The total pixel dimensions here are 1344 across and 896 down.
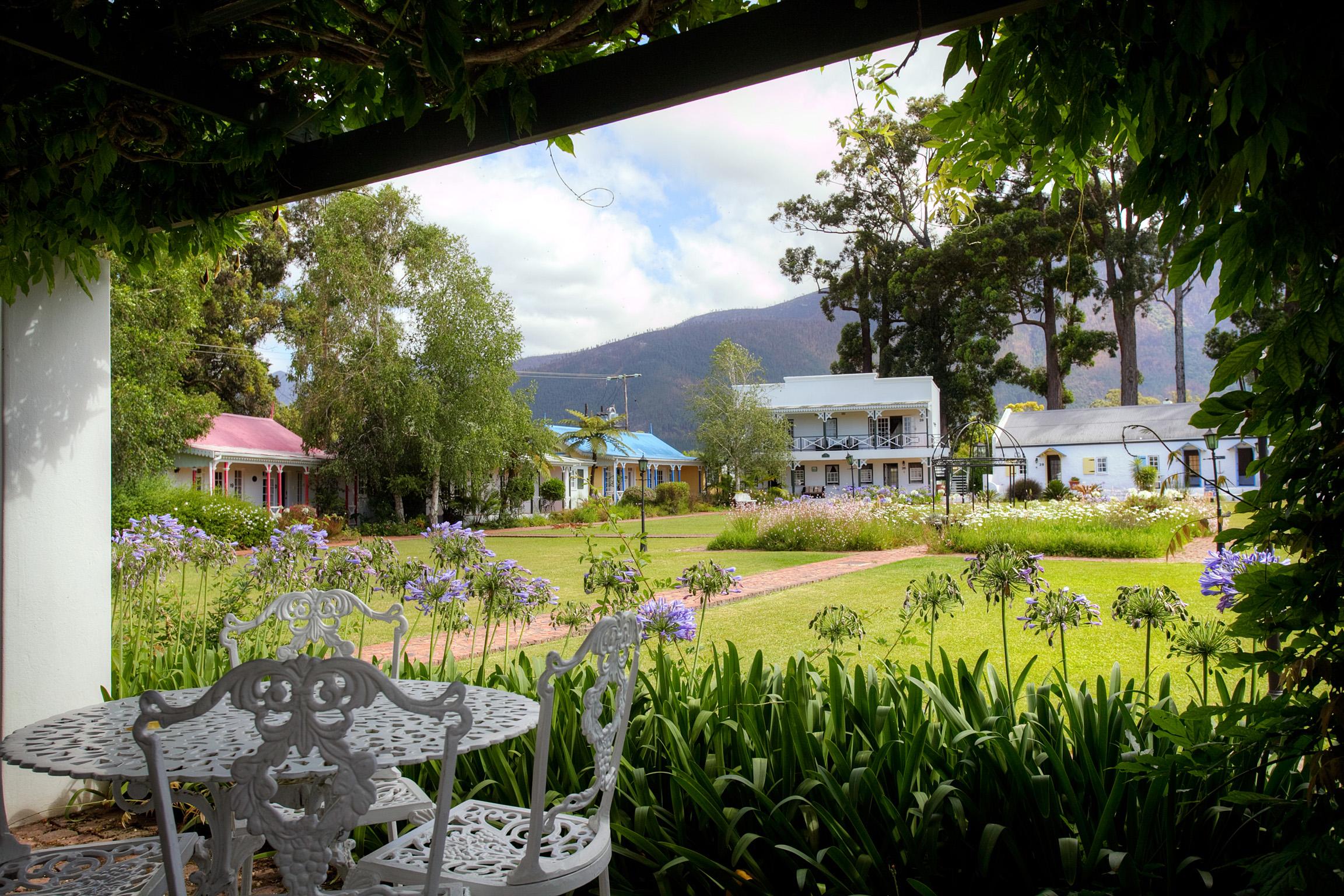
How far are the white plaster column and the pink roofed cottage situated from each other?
61.5ft

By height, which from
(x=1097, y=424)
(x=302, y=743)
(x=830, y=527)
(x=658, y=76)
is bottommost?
(x=830, y=527)

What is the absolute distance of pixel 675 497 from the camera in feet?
97.1

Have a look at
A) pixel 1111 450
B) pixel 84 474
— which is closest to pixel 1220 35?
pixel 84 474

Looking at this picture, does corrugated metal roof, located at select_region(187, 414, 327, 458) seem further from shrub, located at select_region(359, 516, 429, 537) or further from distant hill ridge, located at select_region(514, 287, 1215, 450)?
distant hill ridge, located at select_region(514, 287, 1215, 450)

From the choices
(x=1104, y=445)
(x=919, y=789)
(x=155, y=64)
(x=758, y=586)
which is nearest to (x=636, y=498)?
(x=1104, y=445)

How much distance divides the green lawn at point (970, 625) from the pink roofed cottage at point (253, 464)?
1694cm

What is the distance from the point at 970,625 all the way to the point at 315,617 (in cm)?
587

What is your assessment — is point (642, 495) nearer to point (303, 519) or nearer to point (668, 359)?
point (303, 519)

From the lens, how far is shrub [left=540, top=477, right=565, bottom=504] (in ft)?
90.2

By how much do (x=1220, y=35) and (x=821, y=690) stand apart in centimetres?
215

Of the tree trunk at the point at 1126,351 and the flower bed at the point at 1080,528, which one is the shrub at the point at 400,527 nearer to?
the flower bed at the point at 1080,528

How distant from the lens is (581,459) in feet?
114

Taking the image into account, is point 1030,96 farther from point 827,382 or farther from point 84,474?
point 827,382

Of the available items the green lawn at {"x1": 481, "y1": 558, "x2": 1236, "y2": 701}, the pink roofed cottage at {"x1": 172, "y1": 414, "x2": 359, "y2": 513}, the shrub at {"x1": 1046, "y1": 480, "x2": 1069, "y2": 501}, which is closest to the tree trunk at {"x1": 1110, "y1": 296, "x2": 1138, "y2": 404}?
the shrub at {"x1": 1046, "y1": 480, "x2": 1069, "y2": 501}
